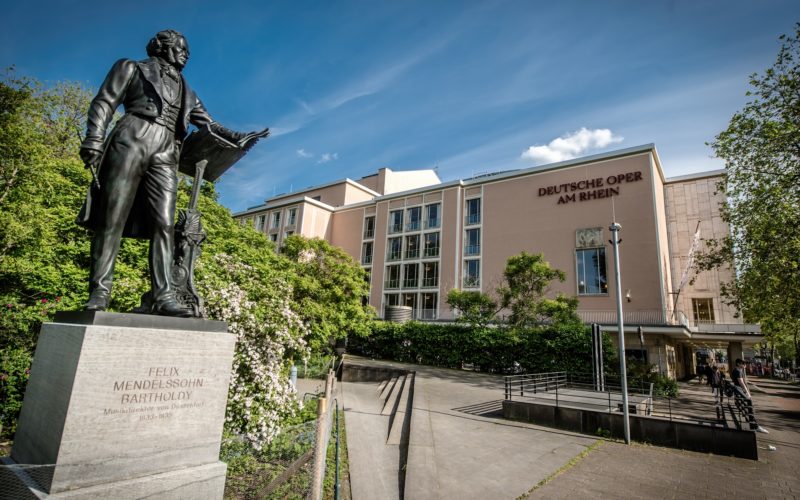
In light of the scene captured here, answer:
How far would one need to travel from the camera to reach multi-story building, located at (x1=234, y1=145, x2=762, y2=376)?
25984 millimetres

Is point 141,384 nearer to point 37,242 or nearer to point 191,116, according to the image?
point 191,116

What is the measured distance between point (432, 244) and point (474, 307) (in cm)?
1336

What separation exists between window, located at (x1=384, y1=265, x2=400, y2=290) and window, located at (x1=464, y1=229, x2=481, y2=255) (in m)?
7.71

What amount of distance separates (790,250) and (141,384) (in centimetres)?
2003

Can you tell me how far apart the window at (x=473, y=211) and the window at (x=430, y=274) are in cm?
504

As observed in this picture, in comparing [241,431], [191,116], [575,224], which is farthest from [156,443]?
[575,224]

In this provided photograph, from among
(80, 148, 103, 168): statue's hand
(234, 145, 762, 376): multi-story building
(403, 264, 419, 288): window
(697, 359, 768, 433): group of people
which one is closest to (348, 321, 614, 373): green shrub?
(697, 359, 768, 433): group of people

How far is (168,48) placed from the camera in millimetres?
3898

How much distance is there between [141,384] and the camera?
2811 millimetres

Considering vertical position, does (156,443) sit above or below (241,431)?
above

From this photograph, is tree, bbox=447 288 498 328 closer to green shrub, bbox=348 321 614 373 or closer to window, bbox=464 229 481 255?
green shrub, bbox=348 321 614 373

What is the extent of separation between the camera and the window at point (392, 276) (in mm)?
38812

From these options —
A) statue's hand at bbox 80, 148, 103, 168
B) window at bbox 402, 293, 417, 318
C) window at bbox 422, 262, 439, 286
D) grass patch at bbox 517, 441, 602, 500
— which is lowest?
grass patch at bbox 517, 441, 602, 500

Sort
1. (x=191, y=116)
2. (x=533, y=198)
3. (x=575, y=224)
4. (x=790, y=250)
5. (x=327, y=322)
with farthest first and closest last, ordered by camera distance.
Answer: (x=533, y=198) → (x=575, y=224) → (x=327, y=322) → (x=790, y=250) → (x=191, y=116)
